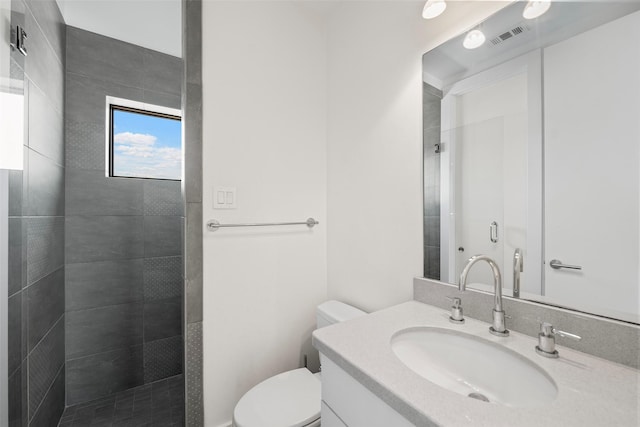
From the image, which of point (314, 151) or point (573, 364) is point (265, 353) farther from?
point (573, 364)

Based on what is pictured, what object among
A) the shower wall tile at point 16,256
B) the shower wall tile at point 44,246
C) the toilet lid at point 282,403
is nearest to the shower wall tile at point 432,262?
the toilet lid at point 282,403

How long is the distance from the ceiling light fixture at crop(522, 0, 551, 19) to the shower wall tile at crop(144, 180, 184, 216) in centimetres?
221

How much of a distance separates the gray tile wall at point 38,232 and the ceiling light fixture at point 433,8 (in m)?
1.63

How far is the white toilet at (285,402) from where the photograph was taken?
1.05 m

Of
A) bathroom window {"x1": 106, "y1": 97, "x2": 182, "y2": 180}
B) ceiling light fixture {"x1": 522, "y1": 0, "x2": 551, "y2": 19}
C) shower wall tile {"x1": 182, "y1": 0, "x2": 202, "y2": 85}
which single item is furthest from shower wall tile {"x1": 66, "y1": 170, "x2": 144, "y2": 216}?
ceiling light fixture {"x1": 522, "y1": 0, "x2": 551, "y2": 19}

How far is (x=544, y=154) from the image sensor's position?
85 centimetres

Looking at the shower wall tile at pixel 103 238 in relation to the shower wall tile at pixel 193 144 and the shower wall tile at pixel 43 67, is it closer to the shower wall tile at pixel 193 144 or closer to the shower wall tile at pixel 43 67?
the shower wall tile at pixel 43 67

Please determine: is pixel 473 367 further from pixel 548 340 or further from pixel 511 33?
pixel 511 33

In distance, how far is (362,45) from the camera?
4.85ft

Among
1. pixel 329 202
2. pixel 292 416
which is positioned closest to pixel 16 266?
pixel 292 416

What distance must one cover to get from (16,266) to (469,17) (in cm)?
203

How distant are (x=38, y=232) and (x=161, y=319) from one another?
1026mm

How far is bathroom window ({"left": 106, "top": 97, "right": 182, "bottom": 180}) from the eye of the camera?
2023mm

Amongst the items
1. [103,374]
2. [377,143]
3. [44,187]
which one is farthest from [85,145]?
[377,143]
